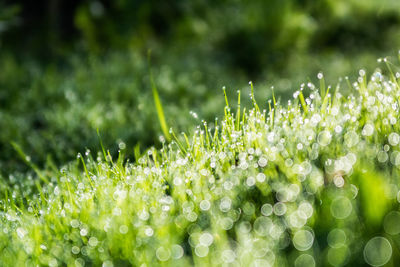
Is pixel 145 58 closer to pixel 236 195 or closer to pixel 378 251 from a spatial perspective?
pixel 236 195

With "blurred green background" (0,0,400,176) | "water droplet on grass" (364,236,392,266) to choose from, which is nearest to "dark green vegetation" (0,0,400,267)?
"water droplet on grass" (364,236,392,266)

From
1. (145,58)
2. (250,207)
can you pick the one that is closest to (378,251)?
(250,207)

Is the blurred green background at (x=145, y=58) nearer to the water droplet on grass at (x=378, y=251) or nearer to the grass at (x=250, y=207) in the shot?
the grass at (x=250, y=207)

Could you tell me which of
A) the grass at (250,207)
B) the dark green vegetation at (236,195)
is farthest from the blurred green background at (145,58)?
the grass at (250,207)

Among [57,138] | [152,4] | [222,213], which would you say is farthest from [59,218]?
[152,4]

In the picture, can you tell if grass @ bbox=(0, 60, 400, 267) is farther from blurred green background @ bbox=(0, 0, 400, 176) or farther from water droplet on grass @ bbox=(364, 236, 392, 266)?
blurred green background @ bbox=(0, 0, 400, 176)

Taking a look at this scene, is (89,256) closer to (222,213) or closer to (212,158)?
(222,213)
